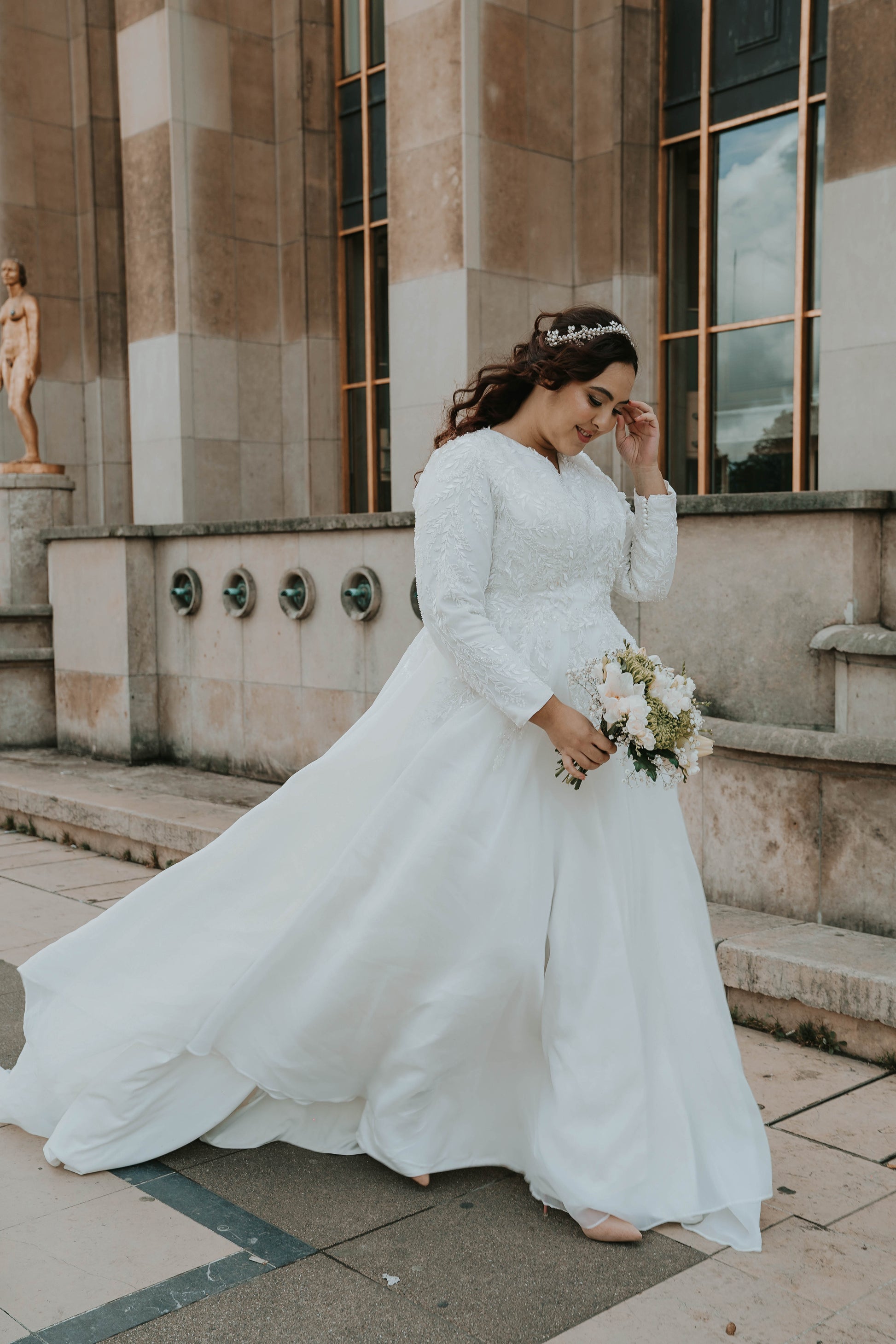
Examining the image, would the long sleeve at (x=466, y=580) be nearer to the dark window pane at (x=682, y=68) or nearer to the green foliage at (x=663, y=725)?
the green foliage at (x=663, y=725)

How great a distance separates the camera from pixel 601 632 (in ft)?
11.1

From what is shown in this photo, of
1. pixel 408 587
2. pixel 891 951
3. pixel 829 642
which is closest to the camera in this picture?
pixel 891 951

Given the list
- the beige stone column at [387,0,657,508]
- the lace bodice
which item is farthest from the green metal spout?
the lace bodice

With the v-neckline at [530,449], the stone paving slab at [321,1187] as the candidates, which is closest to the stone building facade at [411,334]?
the v-neckline at [530,449]

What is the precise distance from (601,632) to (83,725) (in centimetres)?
758

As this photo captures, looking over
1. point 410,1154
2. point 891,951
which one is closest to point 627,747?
point 410,1154

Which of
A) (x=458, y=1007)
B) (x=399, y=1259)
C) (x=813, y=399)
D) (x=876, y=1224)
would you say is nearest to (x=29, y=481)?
(x=813, y=399)

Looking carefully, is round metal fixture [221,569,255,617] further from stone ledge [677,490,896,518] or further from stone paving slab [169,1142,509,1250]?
stone paving slab [169,1142,509,1250]

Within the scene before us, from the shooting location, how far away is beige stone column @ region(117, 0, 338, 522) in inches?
464

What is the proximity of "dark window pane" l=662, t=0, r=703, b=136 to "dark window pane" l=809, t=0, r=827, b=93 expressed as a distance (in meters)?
1.06

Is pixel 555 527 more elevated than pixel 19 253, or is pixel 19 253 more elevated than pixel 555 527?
pixel 19 253

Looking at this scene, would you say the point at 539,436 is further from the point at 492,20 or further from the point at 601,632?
the point at 492,20

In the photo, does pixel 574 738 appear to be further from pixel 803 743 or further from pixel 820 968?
pixel 803 743

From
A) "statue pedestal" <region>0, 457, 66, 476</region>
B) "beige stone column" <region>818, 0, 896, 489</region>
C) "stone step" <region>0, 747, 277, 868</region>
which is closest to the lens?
"beige stone column" <region>818, 0, 896, 489</region>
